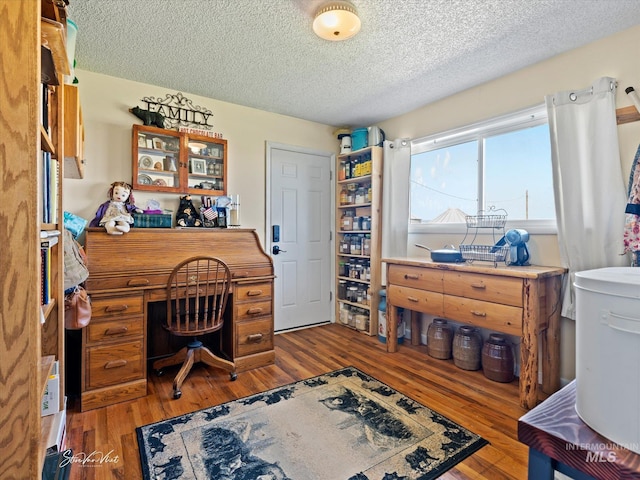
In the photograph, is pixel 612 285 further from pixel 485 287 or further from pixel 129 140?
pixel 129 140

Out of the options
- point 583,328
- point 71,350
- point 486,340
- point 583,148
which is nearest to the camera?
point 583,328

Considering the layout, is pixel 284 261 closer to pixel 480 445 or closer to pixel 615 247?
pixel 480 445

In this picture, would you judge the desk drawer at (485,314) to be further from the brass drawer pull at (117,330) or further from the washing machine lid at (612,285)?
the brass drawer pull at (117,330)

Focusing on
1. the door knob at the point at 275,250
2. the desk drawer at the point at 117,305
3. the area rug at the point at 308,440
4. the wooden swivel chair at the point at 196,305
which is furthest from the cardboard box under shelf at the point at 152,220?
the area rug at the point at 308,440

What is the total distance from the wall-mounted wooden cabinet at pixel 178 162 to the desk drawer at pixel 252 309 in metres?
1.14

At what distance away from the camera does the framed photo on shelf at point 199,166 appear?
2.97m

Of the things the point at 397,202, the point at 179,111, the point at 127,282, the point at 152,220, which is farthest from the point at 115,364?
the point at 397,202

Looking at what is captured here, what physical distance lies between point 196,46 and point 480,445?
2920mm

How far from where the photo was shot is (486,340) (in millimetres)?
2596

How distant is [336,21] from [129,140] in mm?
1960

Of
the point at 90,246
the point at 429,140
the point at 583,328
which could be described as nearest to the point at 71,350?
the point at 90,246

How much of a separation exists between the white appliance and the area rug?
42.3 inches

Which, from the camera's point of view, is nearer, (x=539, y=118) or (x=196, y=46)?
(x=196, y=46)

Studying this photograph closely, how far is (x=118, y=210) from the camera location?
2521 mm
